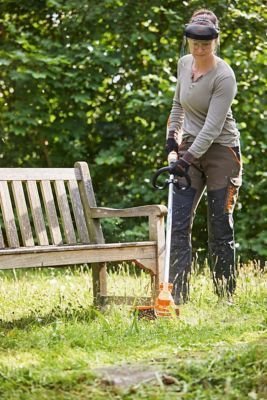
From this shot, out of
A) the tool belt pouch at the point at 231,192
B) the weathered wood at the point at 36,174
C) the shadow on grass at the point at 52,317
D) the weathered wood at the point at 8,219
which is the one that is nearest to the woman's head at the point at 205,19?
the tool belt pouch at the point at 231,192

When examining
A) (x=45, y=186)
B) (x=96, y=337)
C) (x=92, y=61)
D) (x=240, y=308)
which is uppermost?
(x=92, y=61)

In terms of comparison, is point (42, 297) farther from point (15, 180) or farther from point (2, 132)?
point (2, 132)

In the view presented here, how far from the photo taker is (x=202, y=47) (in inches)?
205

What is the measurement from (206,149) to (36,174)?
1.16m

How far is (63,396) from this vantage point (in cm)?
330

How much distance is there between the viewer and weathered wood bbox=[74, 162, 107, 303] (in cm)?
560

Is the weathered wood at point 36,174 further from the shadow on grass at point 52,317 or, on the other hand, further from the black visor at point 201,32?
the black visor at point 201,32

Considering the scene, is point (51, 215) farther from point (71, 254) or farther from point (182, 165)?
point (182, 165)

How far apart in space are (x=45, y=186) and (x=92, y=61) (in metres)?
3.24

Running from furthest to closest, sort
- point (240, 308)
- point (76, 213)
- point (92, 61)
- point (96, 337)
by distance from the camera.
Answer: point (92, 61) → point (76, 213) → point (240, 308) → point (96, 337)

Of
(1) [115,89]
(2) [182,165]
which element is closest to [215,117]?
(2) [182,165]

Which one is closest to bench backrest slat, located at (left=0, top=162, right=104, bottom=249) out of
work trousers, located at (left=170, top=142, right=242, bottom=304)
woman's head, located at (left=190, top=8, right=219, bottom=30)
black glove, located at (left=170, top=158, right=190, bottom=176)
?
work trousers, located at (left=170, top=142, right=242, bottom=304)

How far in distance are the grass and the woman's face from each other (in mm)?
1599

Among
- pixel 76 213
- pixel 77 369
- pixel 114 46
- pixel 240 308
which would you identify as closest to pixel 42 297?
pixel 76 213
